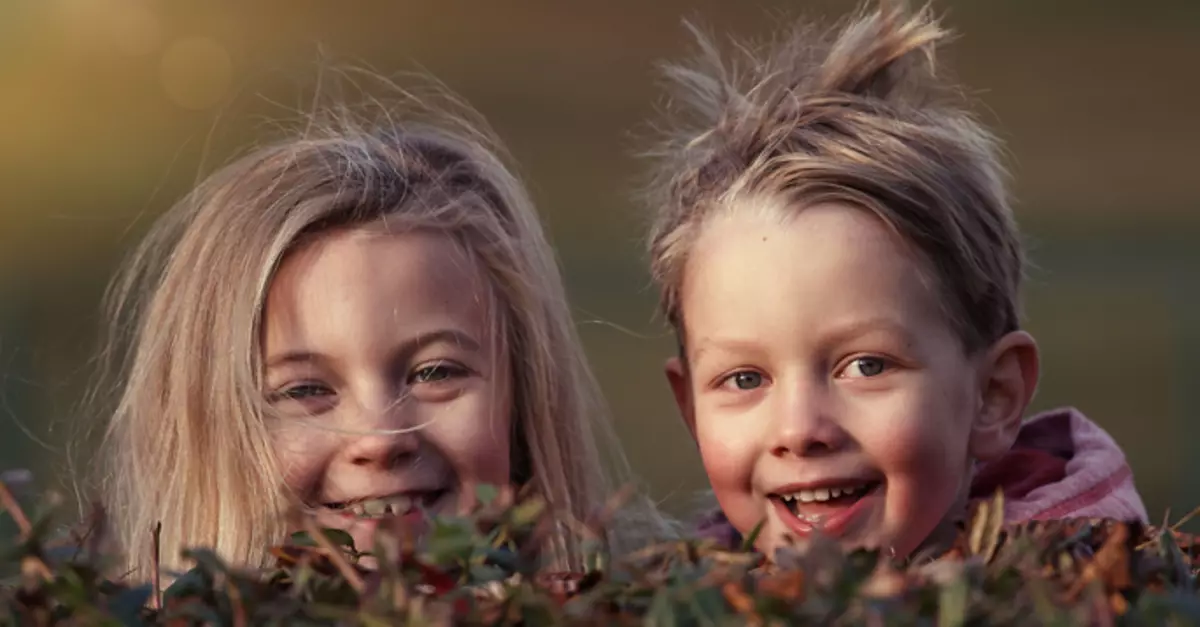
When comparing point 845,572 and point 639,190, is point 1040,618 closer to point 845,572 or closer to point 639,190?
Result: point 845,572

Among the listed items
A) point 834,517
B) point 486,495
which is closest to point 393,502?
point 834,517

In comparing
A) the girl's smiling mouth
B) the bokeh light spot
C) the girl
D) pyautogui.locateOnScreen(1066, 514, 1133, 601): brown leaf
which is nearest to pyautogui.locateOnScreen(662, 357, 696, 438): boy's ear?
the girl

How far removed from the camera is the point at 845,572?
0.90 metres

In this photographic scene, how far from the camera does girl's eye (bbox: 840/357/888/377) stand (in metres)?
2.03

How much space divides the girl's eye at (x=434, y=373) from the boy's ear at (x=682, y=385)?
0.30 m

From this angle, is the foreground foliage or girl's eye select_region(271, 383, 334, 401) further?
girl's eye select_region(271, 383, 334, 401)

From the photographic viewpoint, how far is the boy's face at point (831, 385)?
201cm

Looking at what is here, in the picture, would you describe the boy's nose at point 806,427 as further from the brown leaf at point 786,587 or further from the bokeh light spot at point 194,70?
the bokeh light spot at point 194,70

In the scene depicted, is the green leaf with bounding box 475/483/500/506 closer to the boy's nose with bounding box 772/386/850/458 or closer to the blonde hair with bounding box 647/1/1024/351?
the boy's nose with bounding box 772/386/850/458

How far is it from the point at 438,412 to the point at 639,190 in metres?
0.63

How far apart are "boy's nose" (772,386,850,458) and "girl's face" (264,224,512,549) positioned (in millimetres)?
416

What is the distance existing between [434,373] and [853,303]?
55 cm

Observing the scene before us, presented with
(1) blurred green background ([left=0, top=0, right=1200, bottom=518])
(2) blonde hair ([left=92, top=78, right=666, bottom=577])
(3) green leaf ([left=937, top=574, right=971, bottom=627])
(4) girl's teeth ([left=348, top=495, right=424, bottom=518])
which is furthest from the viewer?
(1) blurred green background ([left=0, top=0, right=1200, bottom=518])

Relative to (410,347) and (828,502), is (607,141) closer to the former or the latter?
(410,347)
